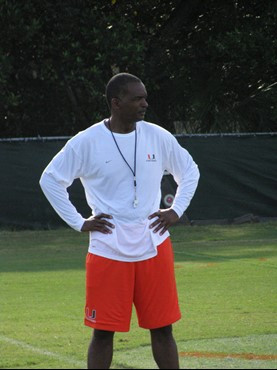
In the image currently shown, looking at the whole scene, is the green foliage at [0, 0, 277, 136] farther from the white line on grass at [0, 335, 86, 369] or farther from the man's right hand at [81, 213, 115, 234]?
the man's right hand at [81, 213, 115, 234]

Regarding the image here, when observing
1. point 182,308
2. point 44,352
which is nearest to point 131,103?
point 44,352

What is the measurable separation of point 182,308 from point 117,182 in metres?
4.60

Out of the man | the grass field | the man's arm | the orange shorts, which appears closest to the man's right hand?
the man

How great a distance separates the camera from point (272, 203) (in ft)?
74.1

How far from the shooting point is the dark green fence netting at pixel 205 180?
815 inches

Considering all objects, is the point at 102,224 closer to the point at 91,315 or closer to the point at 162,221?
the point at 162,221

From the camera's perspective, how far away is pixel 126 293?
607cm

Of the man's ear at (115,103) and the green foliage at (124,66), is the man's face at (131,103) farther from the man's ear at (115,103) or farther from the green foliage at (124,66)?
the green foliage at (124,66)

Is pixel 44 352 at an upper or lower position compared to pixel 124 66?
lower

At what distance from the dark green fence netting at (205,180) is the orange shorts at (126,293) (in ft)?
48.1

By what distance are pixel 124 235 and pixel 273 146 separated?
54.7 ft

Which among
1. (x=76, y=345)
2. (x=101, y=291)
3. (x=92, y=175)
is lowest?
(x=76, y=345)

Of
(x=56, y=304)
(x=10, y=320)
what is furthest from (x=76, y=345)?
(x=56, y=304)

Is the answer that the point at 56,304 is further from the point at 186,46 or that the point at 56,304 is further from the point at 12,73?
the point at 186,46
